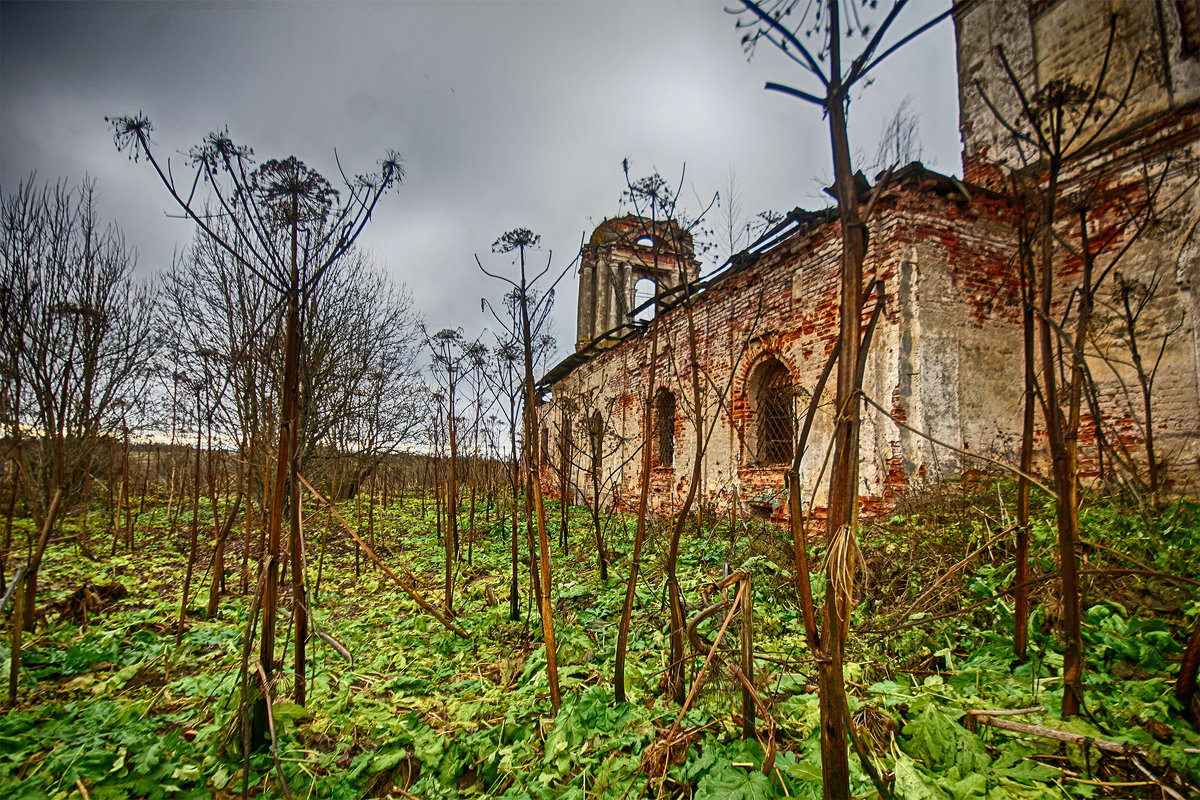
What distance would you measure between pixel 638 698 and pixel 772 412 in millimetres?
5445

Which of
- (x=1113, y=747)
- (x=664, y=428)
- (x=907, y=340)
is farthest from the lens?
(x=664, y=428)

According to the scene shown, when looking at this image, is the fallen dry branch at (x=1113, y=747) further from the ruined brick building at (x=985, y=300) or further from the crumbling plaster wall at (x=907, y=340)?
the crumbling plaster wall at (x=907, y=340)

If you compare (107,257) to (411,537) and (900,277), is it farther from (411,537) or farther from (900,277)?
(900,277)

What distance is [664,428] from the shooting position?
392 inches

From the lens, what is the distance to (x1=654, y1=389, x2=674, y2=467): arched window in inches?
382

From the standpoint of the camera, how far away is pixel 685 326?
8.62 meters

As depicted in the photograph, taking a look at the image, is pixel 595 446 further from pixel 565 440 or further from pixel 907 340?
pixel 907 340

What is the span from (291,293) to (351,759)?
2.06 m

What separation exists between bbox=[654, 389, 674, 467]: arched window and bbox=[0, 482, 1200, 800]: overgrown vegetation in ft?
17.9

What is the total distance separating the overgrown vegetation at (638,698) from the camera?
1737 mm

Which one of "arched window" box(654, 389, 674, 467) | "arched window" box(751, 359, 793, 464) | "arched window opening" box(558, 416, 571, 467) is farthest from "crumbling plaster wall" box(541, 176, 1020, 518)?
"arched window" box(654, 389, 674, 467)

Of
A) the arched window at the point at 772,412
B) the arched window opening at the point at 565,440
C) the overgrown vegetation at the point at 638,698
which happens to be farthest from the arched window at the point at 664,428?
the overgrown vegetation at the point at 638,698

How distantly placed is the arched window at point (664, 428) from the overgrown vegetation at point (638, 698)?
545 centimetres

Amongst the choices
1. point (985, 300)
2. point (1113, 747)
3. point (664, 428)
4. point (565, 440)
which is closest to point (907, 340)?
point (985, 300)
